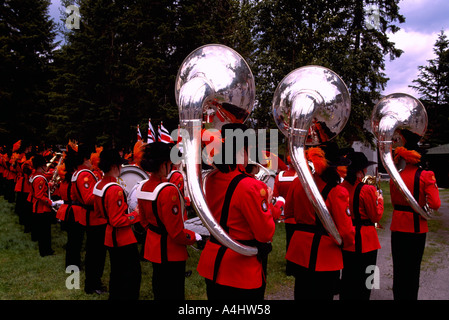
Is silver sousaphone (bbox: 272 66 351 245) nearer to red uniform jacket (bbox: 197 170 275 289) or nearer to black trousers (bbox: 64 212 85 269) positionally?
red uniform jacket (bbox: 197 170 275 289)

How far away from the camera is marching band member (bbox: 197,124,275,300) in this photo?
2.44m

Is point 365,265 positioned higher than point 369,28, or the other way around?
point 369,28

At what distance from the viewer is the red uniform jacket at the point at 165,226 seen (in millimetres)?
3285

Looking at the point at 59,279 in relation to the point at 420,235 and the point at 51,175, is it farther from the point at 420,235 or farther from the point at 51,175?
the point at 420,235

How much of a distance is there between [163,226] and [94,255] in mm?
2244

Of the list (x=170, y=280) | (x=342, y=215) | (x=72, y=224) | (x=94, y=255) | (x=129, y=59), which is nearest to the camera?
(x=342, y=215)

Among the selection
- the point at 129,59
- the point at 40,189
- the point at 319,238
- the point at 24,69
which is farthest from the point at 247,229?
the point at 24,69

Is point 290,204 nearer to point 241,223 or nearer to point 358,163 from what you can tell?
point 358,163

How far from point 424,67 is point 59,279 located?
4269cm

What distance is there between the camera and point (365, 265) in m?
3.87

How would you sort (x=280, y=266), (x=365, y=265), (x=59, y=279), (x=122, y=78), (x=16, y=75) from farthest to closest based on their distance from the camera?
(x=16, y=75) → (x=122, y=78) → (x=280, y=266) → (x=59, y=279) → (x=365, y=265)

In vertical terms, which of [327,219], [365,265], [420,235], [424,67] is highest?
[424,67]

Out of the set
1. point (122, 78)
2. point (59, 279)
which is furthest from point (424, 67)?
point (59, 279)

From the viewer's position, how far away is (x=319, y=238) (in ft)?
10.2
